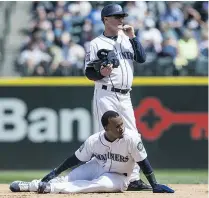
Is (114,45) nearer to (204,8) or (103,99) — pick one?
(103,99)

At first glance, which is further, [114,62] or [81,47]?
[81,47]

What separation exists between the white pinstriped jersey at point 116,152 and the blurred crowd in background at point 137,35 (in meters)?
4.78

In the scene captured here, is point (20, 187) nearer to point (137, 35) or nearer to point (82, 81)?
point (82, 81)

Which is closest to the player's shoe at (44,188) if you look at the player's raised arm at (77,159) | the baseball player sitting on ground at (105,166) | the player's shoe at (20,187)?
the baseball player sitting on ground at (105,166)

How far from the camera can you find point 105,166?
771cm

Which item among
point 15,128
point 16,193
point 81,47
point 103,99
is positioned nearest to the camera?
point 16,193

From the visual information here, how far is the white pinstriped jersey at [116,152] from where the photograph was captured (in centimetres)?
746

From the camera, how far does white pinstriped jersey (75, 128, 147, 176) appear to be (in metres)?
7.46

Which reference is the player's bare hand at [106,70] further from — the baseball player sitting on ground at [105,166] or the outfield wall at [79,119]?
Answer: the outfield wall at [79,119]

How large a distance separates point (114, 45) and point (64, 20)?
18.3ft

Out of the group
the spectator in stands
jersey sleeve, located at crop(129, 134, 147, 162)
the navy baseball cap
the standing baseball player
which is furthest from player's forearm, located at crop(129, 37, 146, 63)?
the spectator in stands

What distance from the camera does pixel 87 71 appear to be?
799 cm

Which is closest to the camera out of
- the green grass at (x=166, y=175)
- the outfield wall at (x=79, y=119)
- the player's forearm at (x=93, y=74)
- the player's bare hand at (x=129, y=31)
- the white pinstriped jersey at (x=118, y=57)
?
the player's forearm at (x=93, y=74)

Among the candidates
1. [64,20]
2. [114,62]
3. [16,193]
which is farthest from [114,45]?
[64,20]
